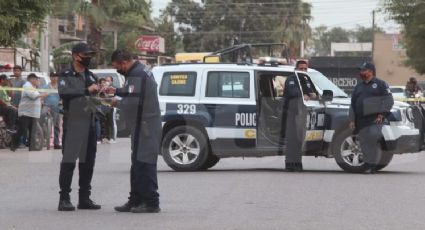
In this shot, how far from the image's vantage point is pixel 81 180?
11.1 meters

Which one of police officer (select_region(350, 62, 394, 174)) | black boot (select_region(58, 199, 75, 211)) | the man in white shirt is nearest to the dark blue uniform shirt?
police officer (select_region(350, 62, 394, 174))

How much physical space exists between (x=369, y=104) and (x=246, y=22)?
77140 mm

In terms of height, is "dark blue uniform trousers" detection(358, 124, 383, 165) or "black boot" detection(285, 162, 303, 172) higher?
"dark blue uniform trousers" detection(358, 124, 383, 165)

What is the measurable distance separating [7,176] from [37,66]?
3007cm

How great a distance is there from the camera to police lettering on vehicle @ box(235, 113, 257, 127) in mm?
16312

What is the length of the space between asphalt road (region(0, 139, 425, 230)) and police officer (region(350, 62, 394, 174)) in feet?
1.40

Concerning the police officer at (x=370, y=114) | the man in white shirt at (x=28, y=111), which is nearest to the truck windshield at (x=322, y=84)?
the police officer at (x=370, y=114)

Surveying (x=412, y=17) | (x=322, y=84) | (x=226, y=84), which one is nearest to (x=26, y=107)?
(x=226, y=84)

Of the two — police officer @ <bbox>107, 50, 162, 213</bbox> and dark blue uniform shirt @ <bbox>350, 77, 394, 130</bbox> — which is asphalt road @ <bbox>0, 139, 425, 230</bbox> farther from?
dark blue uniform shirt @ <bbox>350, 77, 394, 130</bbox>

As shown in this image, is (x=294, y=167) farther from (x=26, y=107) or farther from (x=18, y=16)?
(x=26, y=107)

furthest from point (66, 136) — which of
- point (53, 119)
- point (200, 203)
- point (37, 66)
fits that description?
point (37, 66)

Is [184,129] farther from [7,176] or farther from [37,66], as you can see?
[37,66]

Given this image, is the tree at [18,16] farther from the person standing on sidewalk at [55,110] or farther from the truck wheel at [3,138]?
the truck wheel at [3,138]

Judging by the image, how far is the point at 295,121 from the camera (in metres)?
16.2
